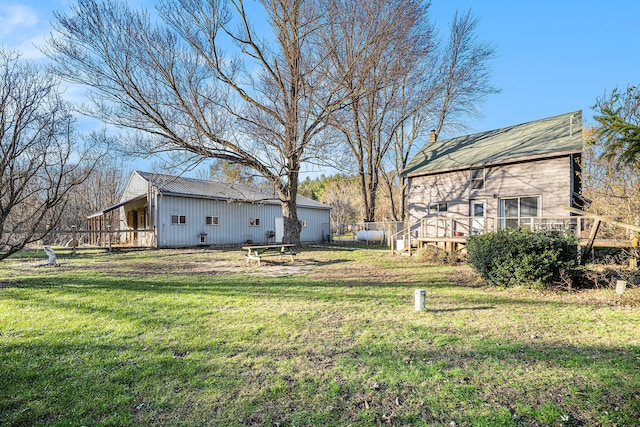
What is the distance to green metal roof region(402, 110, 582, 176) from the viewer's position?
13.0 meters

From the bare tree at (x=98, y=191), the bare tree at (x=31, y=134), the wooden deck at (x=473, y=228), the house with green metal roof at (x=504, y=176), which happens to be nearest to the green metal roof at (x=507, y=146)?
the house with green metal roof at (x=504, y=176)

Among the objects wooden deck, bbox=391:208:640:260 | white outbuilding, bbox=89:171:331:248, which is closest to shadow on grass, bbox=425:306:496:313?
wooden deck, bbox=391:208:640:260

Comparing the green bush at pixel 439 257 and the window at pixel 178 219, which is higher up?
the window at pixel 178 219

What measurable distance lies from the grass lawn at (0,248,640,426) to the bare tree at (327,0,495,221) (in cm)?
1172

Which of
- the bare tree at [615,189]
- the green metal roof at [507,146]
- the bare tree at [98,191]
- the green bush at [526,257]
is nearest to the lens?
the green bush at [526,257]

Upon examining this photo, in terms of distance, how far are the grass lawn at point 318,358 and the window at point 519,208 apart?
782 centimetres

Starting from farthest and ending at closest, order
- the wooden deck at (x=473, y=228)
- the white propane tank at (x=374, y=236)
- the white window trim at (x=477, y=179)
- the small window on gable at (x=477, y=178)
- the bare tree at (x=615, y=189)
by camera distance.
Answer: the white propane tank at (x=374, y=236) < the small window on gable at (x=477, y=178) < the white window trim at (x=477, y=179) < the wooden deck at (x=473, y=228) < the bare tree at (x=615, y=189)

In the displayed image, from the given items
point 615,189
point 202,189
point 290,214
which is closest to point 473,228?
point 615,189

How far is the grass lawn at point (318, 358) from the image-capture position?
263cm

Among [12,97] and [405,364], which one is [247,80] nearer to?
[12,97]

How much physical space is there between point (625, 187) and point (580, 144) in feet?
15.1

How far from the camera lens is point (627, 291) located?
19.8ft

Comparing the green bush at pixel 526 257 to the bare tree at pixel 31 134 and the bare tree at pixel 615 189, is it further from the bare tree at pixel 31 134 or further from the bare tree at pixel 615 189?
the bare tree at pixel 31 134

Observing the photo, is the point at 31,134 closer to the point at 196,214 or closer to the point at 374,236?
the point at 196,214
